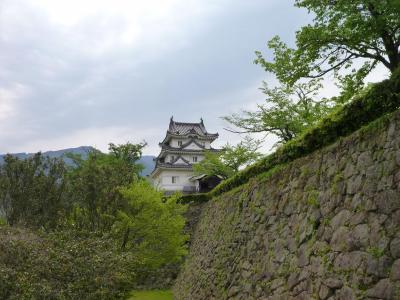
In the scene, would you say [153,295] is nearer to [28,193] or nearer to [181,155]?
[28,193]

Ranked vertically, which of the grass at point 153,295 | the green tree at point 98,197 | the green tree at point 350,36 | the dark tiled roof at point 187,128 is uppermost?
the dark tiled roof at point 187,128

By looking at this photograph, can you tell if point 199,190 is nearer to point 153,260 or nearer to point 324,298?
point 153,260

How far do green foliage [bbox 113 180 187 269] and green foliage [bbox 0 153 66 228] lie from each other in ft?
17.5

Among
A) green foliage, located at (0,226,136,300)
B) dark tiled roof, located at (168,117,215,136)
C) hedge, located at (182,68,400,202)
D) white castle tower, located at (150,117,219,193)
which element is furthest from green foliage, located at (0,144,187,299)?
dark tiled roof, located at (168,117,215,136)

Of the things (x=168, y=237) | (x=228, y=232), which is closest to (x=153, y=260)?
(x=168, y=237)

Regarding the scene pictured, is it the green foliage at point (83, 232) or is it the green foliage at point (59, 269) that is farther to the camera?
the green foliage at point (83, 232)

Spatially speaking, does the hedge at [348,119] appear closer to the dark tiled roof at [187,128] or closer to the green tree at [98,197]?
the green tree at [98,197]

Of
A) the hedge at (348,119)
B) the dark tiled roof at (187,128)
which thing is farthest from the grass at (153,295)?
the dark tiled roof at (187,128)

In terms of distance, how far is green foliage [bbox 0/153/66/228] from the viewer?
1927cm

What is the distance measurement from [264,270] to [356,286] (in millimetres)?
3661

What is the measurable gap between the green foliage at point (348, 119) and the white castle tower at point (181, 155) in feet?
111

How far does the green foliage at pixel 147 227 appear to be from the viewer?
1509 centimetres

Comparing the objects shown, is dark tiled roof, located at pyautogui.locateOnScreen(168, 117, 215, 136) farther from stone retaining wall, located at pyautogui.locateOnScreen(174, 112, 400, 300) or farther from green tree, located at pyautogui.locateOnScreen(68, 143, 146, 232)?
stone retaining wall, located at pyautogui.locateOnScreen(174, 112, 400, 300)

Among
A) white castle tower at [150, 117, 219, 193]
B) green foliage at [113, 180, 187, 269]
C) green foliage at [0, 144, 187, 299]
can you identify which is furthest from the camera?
white castle tower at [150, 117, 219, 193]
